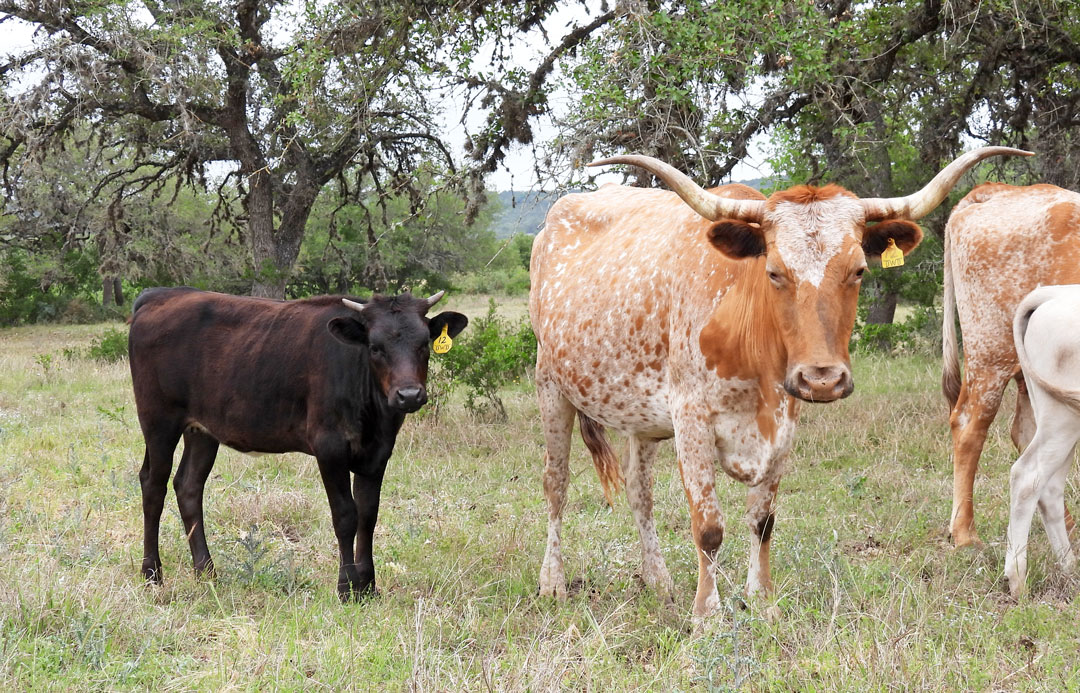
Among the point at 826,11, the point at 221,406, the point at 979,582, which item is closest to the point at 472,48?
the point at 826,11

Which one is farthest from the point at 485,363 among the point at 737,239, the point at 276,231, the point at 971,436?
the point at 276,231

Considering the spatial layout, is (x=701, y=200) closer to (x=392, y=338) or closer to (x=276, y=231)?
(x=392, y=338)

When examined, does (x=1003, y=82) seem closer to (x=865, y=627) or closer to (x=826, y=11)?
(x=826, y=11)

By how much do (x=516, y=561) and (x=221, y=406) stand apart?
1.91m

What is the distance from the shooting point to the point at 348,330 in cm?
483

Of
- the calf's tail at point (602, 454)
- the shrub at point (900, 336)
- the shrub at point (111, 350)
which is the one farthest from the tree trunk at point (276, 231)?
the calf's tail at point (602, 454)

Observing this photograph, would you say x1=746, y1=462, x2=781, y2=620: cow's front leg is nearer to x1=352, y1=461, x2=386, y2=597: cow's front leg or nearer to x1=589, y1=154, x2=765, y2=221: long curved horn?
x1=589, y1=154, x2=765, y2=221: long curved horn

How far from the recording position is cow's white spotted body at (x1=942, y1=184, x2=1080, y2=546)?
17.9ft

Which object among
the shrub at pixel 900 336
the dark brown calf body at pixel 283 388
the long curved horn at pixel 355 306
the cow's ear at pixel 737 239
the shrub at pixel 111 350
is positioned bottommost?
the shrub at pixel 111 350

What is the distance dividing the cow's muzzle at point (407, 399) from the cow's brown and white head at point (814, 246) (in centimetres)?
148

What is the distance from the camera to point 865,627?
3588 millimetres

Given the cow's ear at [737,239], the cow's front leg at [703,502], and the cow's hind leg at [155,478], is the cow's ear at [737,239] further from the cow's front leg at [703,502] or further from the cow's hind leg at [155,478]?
the cow's hind leg at [155,478]

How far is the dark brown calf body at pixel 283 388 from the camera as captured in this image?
15.7ft

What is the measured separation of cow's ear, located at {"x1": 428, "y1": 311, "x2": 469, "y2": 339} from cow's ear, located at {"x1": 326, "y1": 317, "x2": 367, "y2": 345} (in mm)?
385
